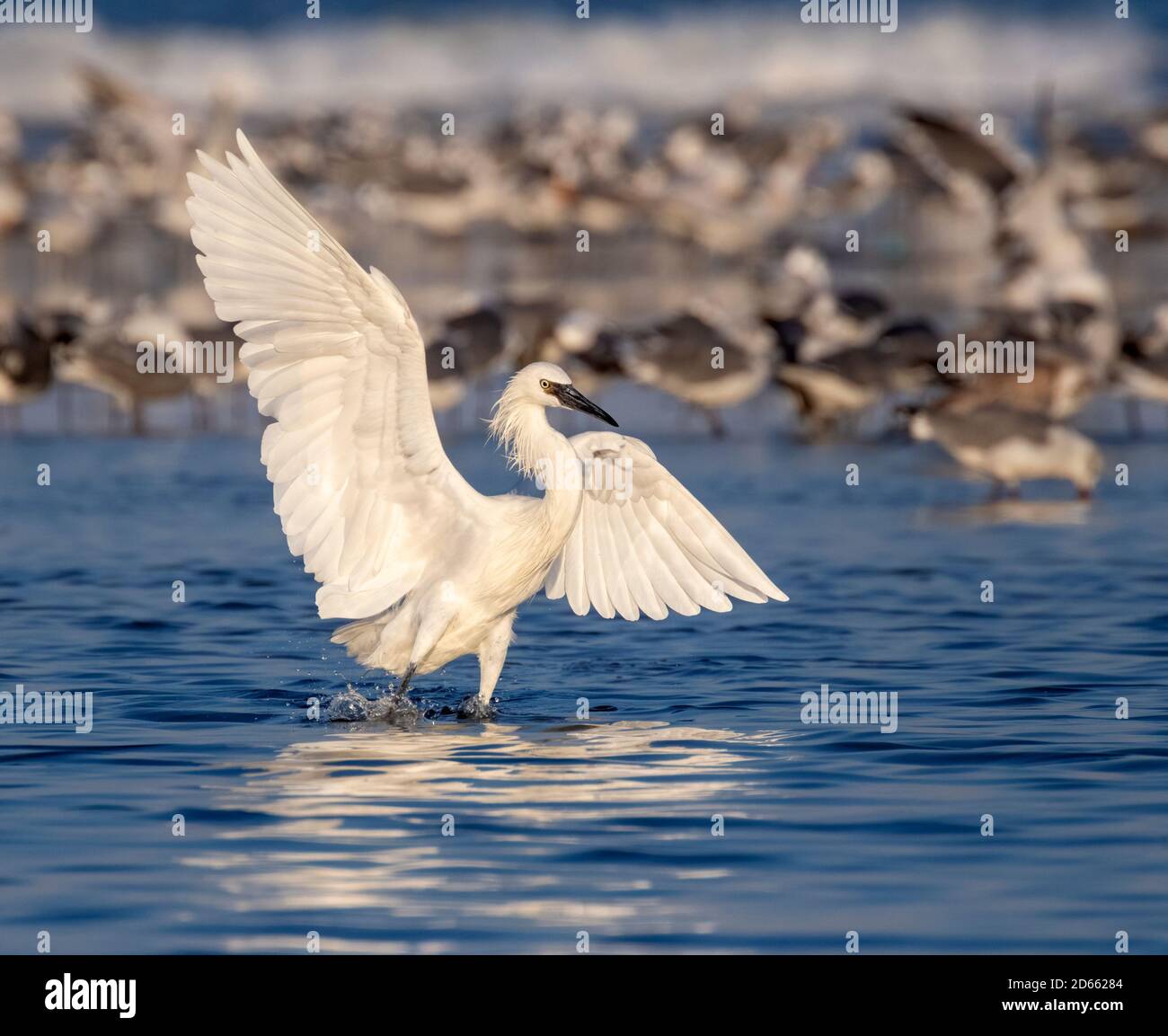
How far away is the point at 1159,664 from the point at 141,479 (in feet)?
27.3

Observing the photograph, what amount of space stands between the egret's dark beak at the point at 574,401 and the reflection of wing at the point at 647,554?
720mm

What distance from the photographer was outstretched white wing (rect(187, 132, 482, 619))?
26.4ft

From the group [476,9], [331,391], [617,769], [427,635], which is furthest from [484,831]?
[476,9]

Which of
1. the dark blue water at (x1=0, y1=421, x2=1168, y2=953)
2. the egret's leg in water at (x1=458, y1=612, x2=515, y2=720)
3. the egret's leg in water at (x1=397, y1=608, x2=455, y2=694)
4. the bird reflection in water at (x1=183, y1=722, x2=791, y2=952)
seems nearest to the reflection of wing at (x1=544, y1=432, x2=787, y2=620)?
the dark blue water at (x1=0, y1=421, x2=1168, y2=953)

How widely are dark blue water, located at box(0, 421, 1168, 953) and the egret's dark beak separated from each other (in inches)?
47.3

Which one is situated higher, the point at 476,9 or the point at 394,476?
the point at 476,9

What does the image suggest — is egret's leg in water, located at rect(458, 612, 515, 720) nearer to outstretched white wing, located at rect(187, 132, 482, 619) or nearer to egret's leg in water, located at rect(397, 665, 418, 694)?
egret's leg in water, located at rect(397, 665, 418, 694)

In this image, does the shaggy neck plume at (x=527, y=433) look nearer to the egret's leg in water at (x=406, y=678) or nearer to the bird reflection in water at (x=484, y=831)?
the egret's leg in water at (x=406, y=678)

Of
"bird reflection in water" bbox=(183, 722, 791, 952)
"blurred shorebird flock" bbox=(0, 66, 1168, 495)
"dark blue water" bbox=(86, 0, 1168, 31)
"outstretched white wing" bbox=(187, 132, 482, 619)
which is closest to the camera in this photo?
"bird reflection in water" bbox=(183, 722, 791, 952)

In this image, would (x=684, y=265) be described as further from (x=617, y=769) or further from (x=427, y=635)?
(x=617, y=769)

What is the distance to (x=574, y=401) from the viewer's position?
8594 millimetres

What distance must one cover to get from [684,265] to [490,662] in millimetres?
22479
